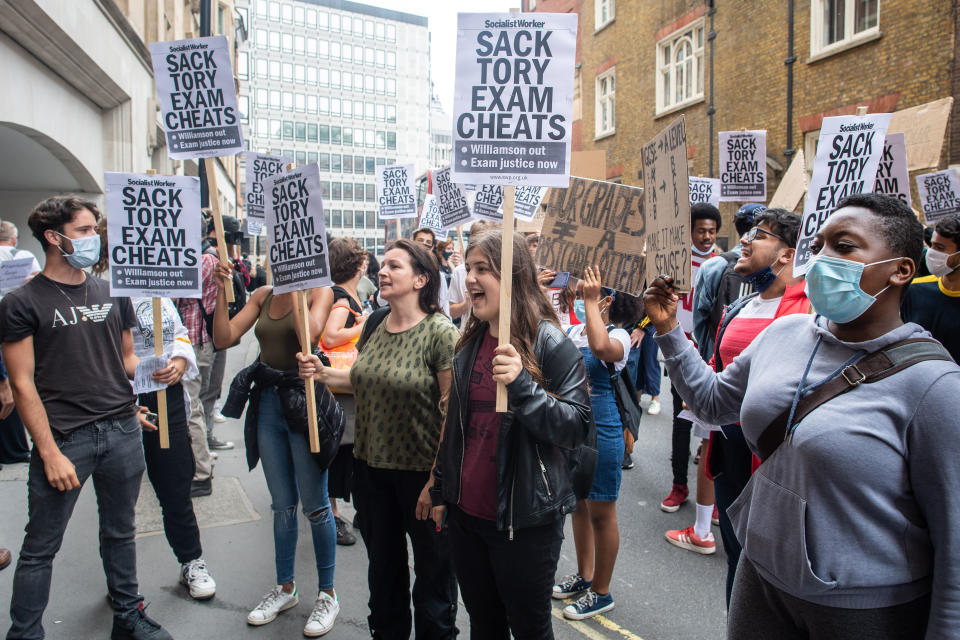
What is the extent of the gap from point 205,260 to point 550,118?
4338 mm

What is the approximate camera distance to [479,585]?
8.51 feet

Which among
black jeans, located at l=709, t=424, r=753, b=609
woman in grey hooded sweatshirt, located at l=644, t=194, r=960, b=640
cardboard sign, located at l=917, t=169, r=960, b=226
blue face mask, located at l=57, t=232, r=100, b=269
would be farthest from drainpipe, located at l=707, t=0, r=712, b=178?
woman in grey hooded sweatshirt, located at l=644, t=194, r=960, b=640

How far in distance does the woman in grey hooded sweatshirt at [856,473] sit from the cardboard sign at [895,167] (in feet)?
8.00

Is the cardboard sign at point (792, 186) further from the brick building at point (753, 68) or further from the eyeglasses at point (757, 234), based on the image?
the brick building at point (753, 68)

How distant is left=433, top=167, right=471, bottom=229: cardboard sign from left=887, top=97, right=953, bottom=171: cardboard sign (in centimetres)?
407

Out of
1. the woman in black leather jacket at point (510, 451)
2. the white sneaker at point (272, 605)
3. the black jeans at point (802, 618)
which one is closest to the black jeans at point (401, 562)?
the woman in black leather jacket at point (510, 451)

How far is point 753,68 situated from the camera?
47.9 ft

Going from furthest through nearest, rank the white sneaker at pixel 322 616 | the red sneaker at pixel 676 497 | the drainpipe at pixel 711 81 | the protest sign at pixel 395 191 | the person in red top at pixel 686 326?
the drainpipe at pixel 711 81 → the protest sign at pixel 395 191 → the red sneaker at pixel 676 497 → the person in red top at pixel 686 326 → the white sneaker at pixel 322 616

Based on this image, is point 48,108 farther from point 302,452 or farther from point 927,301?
point 927,301

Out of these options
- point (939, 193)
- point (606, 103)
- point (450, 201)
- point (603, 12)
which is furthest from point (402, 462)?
point (603, 12)

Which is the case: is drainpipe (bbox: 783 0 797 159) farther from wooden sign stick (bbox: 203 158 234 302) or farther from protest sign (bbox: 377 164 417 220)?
wooden sign stick (bbox: 203 158 234 302)

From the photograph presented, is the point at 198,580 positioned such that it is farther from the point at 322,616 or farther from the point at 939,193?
the point at 939,193

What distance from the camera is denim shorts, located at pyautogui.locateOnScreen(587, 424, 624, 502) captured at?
3564 mm

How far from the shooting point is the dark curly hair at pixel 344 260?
15.6ft
